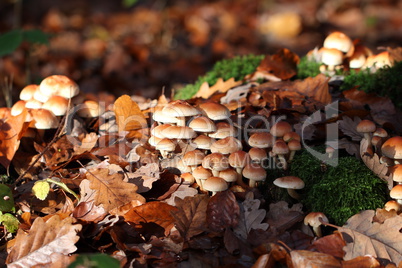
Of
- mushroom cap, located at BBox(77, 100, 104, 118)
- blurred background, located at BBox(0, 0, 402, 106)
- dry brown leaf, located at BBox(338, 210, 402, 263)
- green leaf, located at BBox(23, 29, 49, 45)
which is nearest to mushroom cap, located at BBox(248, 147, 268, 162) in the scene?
dry brown leaf, located at BBox(338, 210, 402, 263)

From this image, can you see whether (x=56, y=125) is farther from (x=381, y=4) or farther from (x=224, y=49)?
(x=381, y=4)

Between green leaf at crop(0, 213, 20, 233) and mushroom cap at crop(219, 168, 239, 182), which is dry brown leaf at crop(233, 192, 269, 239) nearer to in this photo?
mushroom cap at crop(219, 168, 239, 182)

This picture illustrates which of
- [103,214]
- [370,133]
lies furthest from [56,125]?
[370,133]

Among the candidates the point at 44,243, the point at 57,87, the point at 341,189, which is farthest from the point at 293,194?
the point at 57,87

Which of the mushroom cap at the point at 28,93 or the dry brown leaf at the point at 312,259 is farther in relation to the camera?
the mushroom cap at the point at 28,93

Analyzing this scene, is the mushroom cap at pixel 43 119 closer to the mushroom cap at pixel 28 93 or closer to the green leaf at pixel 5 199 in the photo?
the mushroom cap at pixel 28 93

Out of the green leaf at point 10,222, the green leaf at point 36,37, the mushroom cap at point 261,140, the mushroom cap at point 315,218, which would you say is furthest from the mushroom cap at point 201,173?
the green leaf at point 36,37
